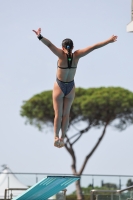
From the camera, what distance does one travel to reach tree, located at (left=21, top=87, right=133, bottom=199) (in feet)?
172

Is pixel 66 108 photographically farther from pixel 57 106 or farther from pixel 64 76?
pixel 64 76

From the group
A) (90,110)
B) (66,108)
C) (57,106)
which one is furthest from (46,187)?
(90,110)

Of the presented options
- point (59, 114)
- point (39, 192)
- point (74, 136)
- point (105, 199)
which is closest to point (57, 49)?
point (59, 114)

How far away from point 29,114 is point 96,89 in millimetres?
5343

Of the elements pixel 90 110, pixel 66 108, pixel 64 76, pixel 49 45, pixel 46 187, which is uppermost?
pixel 90 110

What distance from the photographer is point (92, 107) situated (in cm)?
5419

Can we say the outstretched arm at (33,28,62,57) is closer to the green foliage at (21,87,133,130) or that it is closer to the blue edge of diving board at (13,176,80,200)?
the blue edge of diving board at (13,176,80,200)

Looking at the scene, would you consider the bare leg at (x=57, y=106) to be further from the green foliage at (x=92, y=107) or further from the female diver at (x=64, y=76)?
the green foliage at (x=92, y=107)

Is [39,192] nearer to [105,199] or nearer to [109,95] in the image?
[105,199]

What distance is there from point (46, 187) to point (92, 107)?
131 ft

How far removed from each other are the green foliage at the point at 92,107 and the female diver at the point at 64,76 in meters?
40.1

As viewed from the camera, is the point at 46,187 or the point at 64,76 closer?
the point at 64,76

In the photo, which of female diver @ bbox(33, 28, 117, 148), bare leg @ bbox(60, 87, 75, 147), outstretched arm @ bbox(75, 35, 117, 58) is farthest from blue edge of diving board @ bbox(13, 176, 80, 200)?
outstretched arm @ bbox(75, 35, 117, 58)

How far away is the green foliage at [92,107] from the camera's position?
52531mm
